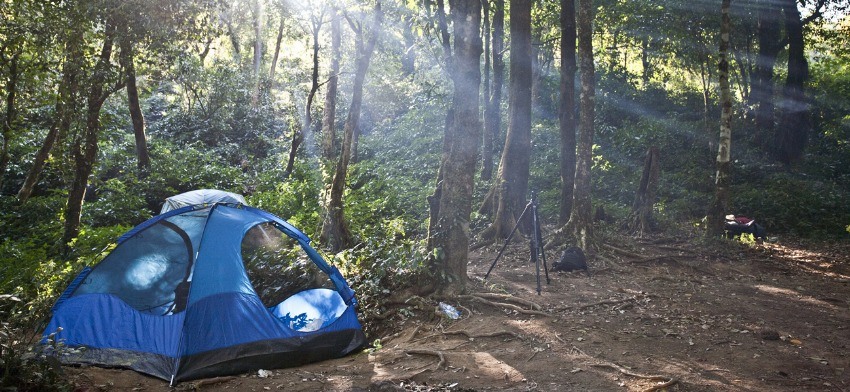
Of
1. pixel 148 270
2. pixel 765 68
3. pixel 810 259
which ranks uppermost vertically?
pixel 765 68

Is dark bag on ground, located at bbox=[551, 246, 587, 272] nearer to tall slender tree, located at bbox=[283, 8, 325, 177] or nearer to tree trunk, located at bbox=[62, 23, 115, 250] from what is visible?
tree trunk, located at bbox=[62, 23, 115, 250]

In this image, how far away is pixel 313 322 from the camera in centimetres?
794

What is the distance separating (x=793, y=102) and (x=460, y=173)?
15.8 metres

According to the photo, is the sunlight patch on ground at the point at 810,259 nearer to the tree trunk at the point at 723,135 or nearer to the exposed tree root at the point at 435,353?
the tree trunk at the point at 723,135

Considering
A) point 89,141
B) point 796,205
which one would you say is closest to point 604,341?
point 89,141

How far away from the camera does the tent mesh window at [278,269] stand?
9094 mm

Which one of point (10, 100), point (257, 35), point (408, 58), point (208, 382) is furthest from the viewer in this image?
point (257, 35)

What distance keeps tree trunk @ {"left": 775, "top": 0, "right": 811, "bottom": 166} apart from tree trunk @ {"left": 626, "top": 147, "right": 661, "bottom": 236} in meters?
8.06

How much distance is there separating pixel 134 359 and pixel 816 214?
16245mm

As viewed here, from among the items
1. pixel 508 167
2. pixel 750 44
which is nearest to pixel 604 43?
pixel 750 44

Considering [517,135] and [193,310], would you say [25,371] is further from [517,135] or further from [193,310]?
[517,135]

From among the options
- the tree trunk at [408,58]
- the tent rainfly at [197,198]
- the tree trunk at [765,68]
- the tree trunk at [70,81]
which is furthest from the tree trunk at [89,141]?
the tree trunk at [765,68]

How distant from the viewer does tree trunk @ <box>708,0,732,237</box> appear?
12.8 meters

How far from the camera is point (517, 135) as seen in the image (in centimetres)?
1305
